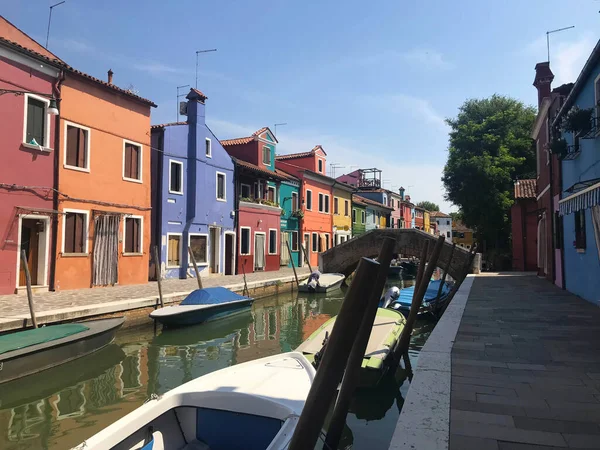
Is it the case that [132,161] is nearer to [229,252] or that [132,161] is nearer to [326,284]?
[229,252]

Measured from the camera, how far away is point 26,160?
11977mm

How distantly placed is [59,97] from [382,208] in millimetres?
34426

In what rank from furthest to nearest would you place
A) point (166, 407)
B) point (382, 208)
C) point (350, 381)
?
point (382, 208), point (166, 407), point (350, 381)

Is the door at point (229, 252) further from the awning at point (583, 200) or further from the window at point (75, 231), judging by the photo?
the awning at point (583, 200)

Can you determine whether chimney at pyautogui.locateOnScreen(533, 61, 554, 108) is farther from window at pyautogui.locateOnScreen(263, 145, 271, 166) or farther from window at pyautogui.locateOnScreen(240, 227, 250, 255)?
window at pyautogui.locateOnScreen(240, 227, 250, 255)

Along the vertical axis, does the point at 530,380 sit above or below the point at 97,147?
below

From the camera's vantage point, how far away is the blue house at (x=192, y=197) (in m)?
17.6

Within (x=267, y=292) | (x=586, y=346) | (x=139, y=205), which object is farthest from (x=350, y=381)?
(x=267, y=292)

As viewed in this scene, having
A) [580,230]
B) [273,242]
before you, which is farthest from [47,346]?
[273,242]

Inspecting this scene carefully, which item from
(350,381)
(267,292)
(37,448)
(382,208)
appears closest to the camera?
(350,381)

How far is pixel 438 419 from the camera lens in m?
3.12

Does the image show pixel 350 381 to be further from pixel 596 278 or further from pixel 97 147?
pixel 97 147

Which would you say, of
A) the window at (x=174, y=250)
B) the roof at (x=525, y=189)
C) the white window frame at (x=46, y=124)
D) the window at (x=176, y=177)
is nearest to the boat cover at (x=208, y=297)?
the window at (x=174, y=250)

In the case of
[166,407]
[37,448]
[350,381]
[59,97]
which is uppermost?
[59,97]
